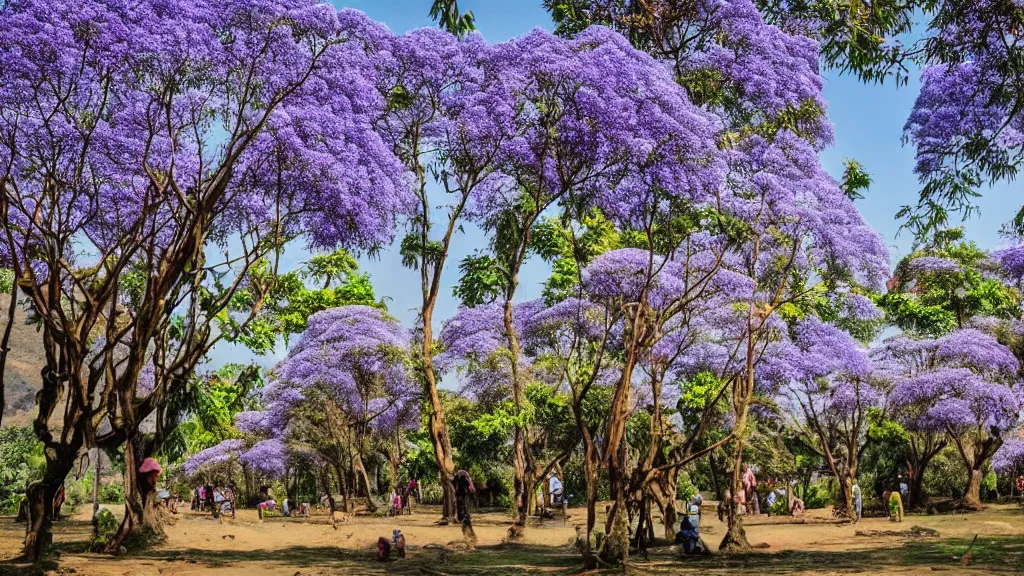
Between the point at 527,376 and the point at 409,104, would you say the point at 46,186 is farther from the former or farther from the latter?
the point at 527,376

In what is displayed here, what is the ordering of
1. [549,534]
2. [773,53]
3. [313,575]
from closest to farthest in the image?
[313,575] < [773,53] < [549,534]

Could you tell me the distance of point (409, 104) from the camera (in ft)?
55.5

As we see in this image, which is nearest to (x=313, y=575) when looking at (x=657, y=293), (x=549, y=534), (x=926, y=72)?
(x=657, y=293)

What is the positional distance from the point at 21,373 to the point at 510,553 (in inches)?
1235

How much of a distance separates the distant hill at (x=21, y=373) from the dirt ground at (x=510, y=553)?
51.4ft

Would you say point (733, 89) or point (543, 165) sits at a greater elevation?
point (733, 89)

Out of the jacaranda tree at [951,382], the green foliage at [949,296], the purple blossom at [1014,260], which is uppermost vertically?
the green foliage at [949,296]

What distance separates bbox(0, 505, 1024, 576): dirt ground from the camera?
12.9 metres

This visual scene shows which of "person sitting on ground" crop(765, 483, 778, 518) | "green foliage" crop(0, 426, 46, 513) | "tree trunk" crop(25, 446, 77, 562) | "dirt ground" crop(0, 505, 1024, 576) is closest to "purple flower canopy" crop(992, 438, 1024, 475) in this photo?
"dirt ground" crop(0, 505, 1024, 576)

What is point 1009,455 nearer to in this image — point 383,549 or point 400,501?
point 400,501

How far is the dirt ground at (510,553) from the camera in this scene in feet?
42.2

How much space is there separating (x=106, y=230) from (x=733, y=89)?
34.6 ft

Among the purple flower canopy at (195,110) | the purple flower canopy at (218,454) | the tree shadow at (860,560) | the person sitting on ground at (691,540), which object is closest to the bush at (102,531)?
the purple flower canopy at (195,110)

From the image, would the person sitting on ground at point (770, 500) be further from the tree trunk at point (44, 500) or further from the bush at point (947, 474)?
the tree trunk at point (44, 500)
